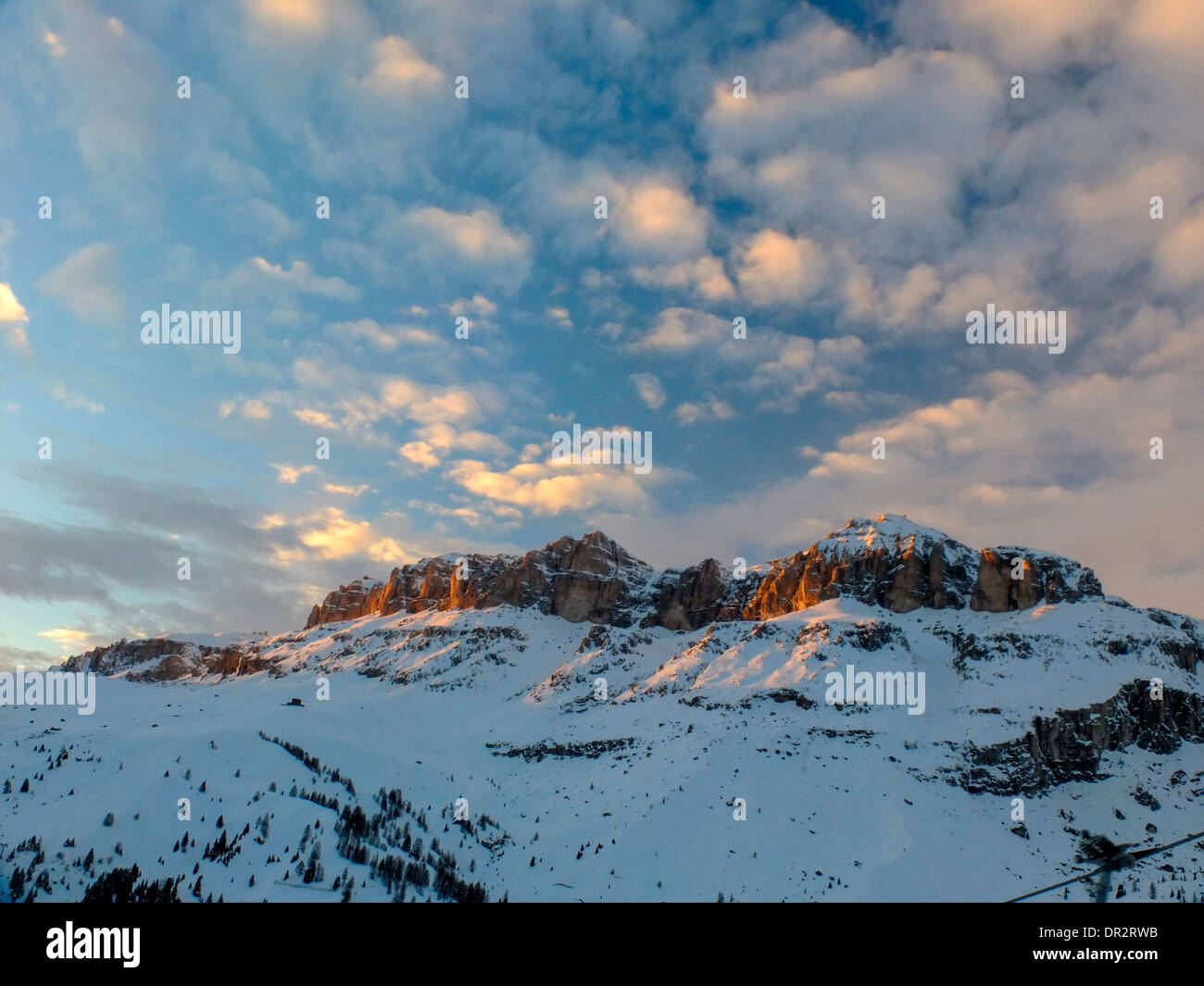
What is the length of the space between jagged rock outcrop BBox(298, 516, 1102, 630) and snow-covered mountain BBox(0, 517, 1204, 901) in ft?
1.92

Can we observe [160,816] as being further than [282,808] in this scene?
No

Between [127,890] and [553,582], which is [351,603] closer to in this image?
[553,582]

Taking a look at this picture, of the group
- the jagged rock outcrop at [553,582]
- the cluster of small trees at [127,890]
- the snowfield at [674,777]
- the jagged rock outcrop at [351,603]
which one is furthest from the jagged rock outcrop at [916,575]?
the jagged rock outcrop at [351,603]

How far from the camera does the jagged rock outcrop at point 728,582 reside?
83.5 m

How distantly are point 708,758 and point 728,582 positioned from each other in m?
71.2

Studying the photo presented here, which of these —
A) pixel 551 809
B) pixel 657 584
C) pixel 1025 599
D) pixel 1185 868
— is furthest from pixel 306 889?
pixel 657 584

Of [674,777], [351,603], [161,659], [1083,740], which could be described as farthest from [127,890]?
[161,659]

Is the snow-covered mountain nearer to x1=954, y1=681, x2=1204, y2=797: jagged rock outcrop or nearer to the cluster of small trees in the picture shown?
x1=954, y1=681, x2=1204, y2=797: jagged rock outcrop

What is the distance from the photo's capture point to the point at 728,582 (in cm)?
12075

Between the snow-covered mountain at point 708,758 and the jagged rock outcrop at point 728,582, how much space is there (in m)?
0.58

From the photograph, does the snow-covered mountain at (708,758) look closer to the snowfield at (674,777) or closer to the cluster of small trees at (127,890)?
the snowfield at (674,777)
